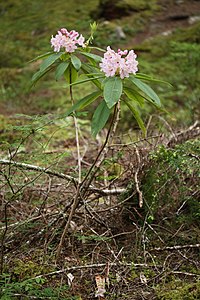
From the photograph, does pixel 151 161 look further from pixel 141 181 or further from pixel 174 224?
pixel 174 224

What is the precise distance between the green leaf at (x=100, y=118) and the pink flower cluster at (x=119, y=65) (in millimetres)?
144

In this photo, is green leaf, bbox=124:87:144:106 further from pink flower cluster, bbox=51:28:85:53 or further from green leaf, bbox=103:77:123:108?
pink flower cluster, bbox=51:28:85:53

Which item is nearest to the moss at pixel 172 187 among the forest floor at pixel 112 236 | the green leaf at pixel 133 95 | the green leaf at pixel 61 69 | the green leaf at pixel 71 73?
the forest floor at pixel 112 236

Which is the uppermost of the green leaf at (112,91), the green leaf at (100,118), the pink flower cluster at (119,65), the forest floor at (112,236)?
the pink flower cluster at (119,65)

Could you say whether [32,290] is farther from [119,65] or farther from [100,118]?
[119,65]

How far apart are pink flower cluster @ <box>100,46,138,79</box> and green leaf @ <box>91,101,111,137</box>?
144mm

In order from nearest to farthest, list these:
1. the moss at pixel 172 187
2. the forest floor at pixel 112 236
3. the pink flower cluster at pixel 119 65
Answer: the pink flower cluster at pixel 119 65, the forest floor at pixel 112 236, the moss at pixel 172 187

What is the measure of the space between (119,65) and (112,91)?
0.47 ft

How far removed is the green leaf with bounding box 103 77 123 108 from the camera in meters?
1.69

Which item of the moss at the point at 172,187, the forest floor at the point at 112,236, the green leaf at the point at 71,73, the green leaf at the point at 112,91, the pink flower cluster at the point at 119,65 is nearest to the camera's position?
the green leaf at the point at 112,91

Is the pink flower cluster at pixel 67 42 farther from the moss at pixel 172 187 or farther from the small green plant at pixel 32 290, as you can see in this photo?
the small green plant at pixel 32 290

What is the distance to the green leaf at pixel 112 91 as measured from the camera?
169 centimetres

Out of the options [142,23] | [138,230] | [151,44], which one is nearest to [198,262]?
Answer: [138,230]

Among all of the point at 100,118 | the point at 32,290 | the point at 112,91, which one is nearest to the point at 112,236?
the point at 32,290
